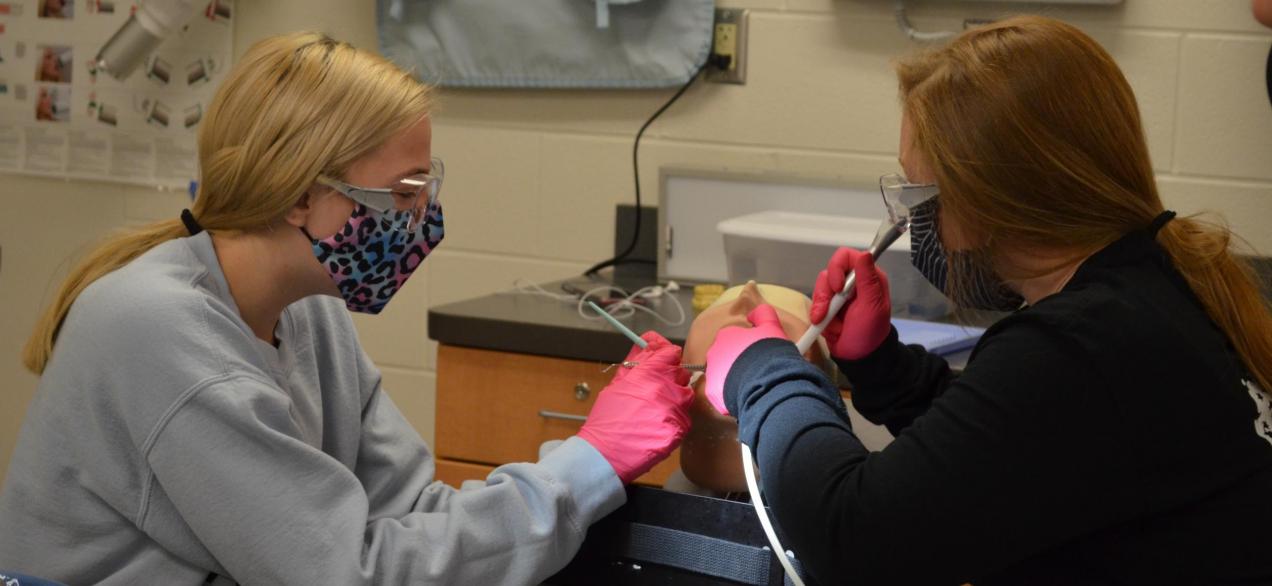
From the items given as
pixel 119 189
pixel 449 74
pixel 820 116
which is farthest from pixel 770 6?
pixel 119 189

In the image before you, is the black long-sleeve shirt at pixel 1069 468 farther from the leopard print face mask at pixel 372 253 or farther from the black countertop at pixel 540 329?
the black countertop at pixel 540 329

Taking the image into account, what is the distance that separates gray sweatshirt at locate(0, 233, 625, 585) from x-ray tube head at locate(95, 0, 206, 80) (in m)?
1.77

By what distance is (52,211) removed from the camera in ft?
10.6

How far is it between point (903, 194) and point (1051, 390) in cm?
28

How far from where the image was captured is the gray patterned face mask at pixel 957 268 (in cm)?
123

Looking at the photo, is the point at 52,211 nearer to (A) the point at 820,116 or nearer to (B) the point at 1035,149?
(A) the point at 820,116

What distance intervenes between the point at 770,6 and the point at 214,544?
179cm

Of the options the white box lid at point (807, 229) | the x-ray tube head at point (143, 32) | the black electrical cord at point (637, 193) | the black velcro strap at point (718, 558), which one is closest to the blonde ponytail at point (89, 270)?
the black velcro strap at point (718, 558)

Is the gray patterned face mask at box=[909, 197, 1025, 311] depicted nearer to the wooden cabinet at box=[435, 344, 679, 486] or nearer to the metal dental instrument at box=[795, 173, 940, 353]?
the metal dental instrument at box=[795, 173, 940, 353]

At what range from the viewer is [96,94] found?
3139 mm

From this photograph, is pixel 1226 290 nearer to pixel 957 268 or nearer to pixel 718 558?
pixel 957 268

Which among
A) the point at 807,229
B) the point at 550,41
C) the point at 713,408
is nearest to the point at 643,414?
the point at 713,408

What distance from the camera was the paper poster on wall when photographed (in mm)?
3047

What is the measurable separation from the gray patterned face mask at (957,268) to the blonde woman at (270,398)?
0.89 ft
